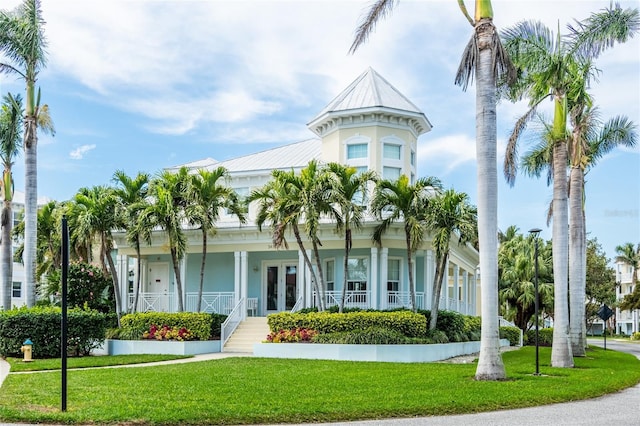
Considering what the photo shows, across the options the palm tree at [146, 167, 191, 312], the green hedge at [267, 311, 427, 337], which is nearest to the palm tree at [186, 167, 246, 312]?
the palm tree at [146, 167, 191, 312]

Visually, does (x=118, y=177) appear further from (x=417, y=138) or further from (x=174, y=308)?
(x=417, y=138)

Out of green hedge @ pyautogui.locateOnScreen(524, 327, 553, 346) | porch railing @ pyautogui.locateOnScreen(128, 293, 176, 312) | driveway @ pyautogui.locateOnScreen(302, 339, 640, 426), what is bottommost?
green hedge @ pyautogui.locateOnScreen(524, 327, 553, 346)

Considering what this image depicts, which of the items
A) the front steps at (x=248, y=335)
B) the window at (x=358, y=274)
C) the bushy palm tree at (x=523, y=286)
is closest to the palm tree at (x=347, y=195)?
the window at (x=358, y=274)

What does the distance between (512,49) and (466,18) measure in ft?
14.5

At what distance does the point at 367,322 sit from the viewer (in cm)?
2348

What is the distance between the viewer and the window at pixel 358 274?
27.9 m

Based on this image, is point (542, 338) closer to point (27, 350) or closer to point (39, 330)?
point (39, 330)

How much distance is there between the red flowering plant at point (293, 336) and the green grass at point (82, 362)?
9.62ft

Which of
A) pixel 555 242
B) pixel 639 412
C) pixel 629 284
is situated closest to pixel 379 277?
pixel 555 242

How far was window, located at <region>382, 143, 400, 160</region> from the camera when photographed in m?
29.7

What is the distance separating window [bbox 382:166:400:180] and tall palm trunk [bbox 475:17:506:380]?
13.2 m

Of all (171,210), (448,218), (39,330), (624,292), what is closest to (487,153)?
(448,218)

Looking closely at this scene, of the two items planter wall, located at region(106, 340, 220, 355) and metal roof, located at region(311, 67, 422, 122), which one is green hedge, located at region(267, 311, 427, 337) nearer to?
planter wall, located at region(106, 340, 220, 355)

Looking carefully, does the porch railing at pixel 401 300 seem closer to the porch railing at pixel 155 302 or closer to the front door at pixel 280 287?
the front door at pixel 280 287
